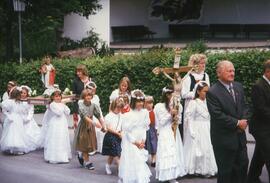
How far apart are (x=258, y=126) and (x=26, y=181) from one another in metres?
4.33

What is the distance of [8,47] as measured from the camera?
28344 millimetres

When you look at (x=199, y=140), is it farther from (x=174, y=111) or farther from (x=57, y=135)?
(x=57, y=135)

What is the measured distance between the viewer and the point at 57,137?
12617 mm

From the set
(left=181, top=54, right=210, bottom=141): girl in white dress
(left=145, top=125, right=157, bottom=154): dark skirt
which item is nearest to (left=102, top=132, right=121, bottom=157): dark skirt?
(left=145, top=125, right=157, bottom=154): dark skirt

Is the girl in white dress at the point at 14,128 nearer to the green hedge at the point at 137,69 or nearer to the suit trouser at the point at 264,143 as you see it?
the green hedge at the point at 137,69

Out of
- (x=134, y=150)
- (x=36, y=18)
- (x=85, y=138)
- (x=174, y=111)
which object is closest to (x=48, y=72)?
(x=36, y=18)

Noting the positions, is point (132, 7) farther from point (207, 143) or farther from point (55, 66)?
point (207, 143)

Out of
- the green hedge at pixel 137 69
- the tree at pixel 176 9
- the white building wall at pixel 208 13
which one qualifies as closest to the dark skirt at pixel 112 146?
the green hedge at pixel 137 69

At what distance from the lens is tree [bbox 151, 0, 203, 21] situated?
137ft

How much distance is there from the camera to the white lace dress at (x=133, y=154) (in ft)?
32.4

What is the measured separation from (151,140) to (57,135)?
2129mm

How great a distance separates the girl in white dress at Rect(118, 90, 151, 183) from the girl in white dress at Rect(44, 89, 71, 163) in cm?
283

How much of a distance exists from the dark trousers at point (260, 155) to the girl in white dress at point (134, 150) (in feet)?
5.63

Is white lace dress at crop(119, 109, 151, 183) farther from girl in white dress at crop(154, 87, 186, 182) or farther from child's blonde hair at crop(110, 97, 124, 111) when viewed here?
child's blonde hair at crop(110, 97, 124, 111)
